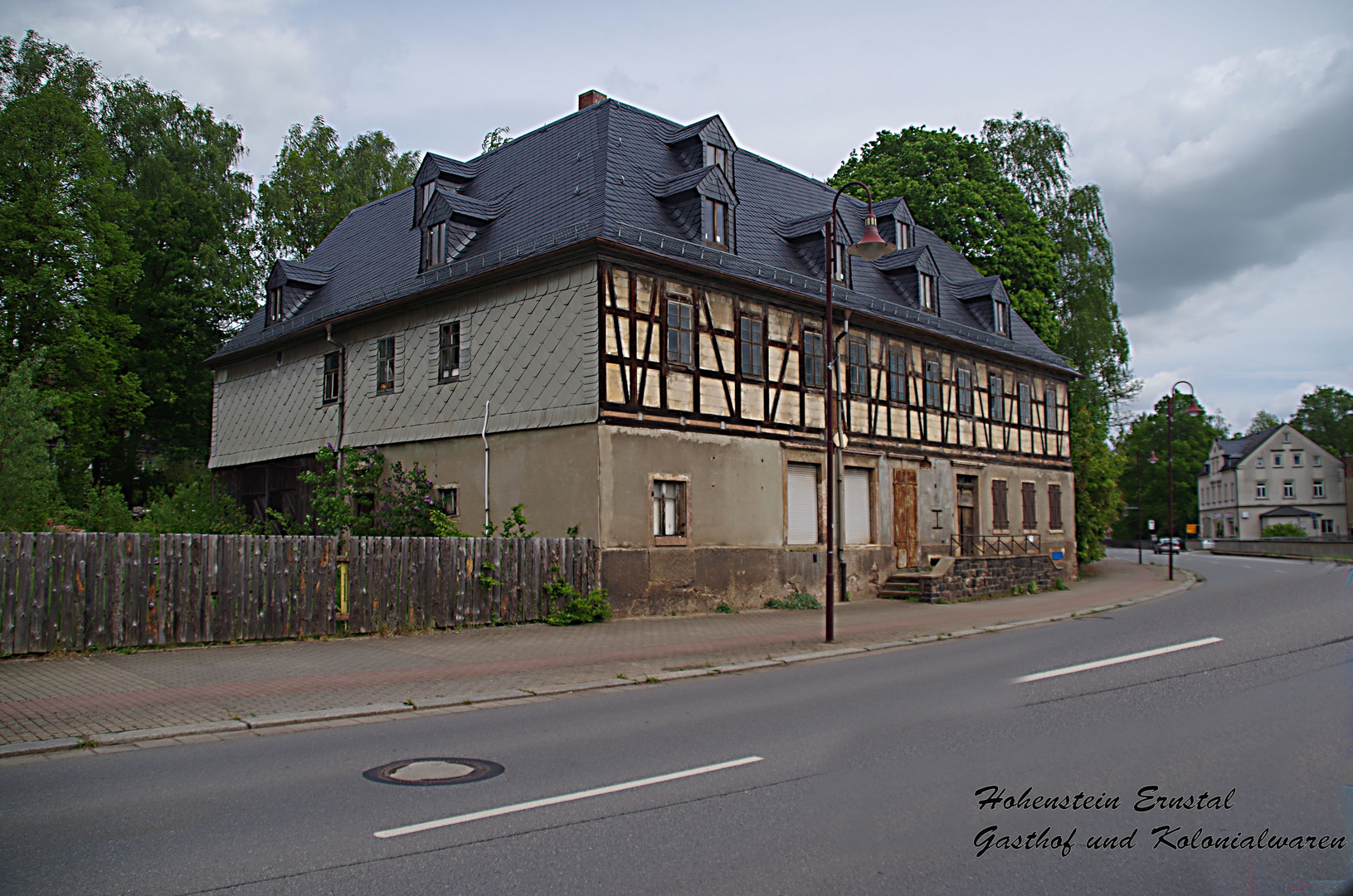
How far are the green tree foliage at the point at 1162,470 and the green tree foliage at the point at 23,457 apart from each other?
101095 millimetres

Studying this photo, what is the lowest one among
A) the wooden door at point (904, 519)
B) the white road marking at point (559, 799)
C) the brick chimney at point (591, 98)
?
the white road marking at point (559, 799)

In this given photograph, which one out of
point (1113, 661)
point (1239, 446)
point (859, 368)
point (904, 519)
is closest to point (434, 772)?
point (1113, 661)

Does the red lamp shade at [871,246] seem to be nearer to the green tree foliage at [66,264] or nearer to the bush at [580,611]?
the bush at [580,611]

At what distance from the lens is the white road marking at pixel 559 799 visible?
17.6ft

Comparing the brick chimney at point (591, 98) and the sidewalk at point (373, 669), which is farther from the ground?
the brick chimney at point (591, 98)

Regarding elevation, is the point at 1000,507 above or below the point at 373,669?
above

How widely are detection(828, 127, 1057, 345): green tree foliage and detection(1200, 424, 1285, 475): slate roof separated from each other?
67897 millimetres

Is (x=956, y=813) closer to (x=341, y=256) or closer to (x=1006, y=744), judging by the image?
(x=1006, y=744)

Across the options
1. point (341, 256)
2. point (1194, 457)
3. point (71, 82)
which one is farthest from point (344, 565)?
point (1194, 457)

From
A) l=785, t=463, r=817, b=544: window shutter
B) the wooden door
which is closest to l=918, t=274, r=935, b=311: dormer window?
the wooden door

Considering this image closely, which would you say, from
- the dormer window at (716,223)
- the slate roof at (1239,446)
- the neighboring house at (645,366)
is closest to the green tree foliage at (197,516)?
the neighboring house at (645,366)

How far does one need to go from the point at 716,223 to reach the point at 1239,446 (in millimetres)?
93902

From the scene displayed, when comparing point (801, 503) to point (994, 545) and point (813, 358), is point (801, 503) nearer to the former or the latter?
point (813, 358)

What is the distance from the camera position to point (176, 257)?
121ft
